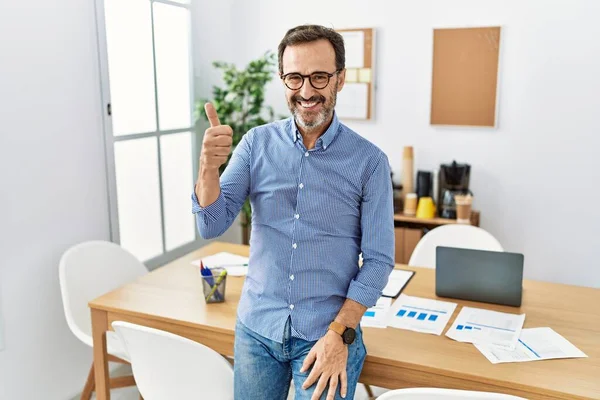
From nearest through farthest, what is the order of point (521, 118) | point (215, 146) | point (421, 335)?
point (215, 146), point (421, 335), point (521, 118)

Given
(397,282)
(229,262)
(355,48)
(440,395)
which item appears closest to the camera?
(440,395)

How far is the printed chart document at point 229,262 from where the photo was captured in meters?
2.40

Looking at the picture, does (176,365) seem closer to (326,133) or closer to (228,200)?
(228,200)

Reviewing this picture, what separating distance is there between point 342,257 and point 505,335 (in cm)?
59

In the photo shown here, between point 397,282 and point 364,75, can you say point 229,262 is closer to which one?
point 397,282

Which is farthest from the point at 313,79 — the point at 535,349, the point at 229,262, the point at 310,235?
the point at 229,262

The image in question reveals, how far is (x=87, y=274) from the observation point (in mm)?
2637

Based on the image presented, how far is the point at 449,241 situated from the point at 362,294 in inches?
50.4

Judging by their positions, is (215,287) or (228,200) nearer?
(228,200)

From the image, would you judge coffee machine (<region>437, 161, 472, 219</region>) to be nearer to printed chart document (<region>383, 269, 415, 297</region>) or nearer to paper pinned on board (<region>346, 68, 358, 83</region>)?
paper pinned on board (<region>346, 68, 358, 83</region>)

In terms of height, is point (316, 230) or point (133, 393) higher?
point (316, 230)

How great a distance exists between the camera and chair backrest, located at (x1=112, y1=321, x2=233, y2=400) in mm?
1653

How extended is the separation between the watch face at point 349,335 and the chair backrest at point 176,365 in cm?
37

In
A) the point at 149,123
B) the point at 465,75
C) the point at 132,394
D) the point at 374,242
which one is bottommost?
the point at 132,394
